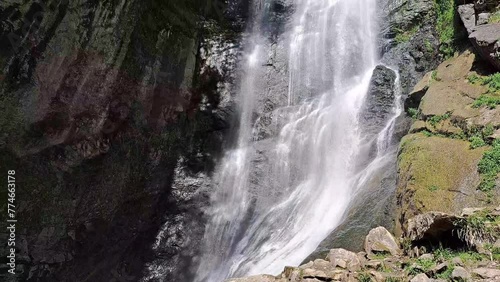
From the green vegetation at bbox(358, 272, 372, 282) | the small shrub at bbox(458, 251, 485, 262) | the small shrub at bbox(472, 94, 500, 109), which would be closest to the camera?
the small shrub at bbox(458, 251, 485, 262)

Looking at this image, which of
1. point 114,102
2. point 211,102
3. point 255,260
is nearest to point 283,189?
point 255,260

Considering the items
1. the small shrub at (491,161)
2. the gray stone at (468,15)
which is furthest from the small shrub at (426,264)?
the gray stone at (468,15)

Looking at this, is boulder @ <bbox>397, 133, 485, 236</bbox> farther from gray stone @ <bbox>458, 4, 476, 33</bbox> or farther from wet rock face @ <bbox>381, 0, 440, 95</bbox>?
wet rock face @ <bbox>381, 0, 440, 95</bbox>

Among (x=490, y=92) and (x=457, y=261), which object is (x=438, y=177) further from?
(x=457, y=261)

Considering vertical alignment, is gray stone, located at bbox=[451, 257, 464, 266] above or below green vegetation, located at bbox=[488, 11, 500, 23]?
below

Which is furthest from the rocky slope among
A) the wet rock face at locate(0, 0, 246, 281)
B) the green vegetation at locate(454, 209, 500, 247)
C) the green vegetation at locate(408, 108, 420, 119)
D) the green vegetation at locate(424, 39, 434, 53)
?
the wet rock face at locate(0, 0, 246, 281)

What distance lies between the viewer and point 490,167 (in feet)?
25.2

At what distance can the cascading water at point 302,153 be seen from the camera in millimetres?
11773

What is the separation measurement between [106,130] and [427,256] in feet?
35.5

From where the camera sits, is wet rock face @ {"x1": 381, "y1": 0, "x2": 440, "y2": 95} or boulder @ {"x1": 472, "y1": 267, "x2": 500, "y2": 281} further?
wet rock face @ {"x1": 381, "y1": 0, "x2": 440, "y2": 95}

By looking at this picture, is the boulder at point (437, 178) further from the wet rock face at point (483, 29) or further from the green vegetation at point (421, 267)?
the wet rock face at point (483, 29)

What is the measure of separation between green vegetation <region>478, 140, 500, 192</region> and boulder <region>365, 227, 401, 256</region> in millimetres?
1863

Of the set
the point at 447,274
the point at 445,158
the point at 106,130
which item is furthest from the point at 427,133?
the point at 106,130

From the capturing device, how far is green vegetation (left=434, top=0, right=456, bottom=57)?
12.8m
